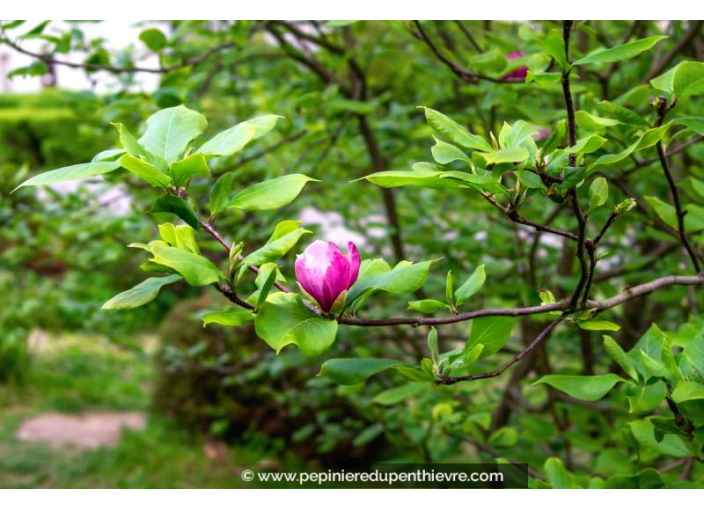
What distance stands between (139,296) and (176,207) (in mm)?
84

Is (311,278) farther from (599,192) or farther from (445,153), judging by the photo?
(599,192)

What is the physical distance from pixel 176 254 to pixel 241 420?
3068mm

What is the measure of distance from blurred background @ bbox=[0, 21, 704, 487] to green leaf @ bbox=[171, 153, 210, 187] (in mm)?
178

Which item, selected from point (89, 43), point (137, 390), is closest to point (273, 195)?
point (89, 43)

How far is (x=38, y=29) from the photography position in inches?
55.1

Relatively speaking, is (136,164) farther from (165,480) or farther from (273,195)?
(165,480)

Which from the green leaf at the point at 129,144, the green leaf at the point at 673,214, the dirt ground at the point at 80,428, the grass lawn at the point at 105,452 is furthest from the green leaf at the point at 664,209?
the dirt ground at the point at 80,428

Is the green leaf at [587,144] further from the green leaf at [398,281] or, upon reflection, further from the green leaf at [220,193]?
the green leaf at [220,193]

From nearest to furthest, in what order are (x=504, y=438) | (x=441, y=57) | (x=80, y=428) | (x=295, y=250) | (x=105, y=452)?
(x=441, y=57) → (x=504, y=438) → (x=295, y=250) → (x=105, y=452) → (x=80, y=428)

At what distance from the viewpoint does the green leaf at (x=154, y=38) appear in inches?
57.2

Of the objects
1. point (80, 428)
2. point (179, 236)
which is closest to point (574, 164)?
point (179, 236)

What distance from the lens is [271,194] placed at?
0.69 m

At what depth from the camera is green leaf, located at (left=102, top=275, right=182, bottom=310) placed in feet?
2.06

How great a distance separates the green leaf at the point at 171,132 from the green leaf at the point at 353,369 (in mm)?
243
